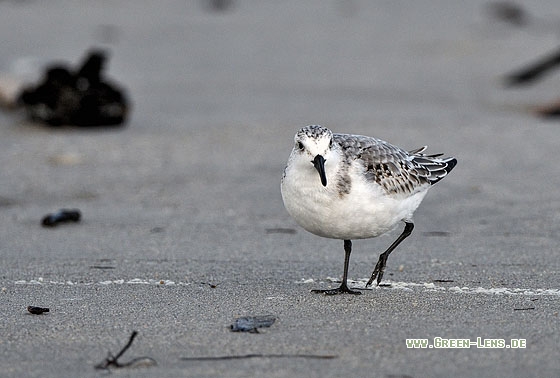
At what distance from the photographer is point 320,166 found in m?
4.60

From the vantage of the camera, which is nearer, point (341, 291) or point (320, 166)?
point (320, 166)

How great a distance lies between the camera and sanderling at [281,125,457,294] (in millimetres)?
4730

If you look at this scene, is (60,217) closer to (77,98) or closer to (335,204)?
(335,204)

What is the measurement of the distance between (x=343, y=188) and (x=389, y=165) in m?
0.51

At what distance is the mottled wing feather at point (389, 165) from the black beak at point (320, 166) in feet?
1.00

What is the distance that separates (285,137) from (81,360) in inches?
221

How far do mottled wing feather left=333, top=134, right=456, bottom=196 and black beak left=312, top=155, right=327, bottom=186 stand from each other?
0.31 m

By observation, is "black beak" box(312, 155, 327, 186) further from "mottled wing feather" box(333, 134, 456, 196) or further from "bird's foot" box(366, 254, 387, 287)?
"bird's foot" box(366, 254, 387, 287)

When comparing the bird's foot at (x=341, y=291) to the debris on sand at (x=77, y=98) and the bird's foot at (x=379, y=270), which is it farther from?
the debris on sand at (x=77, y=98)

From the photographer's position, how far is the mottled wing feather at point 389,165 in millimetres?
5004

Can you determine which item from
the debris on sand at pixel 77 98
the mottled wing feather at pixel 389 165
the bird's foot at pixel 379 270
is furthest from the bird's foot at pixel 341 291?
the debris on sand at pixel 77 98

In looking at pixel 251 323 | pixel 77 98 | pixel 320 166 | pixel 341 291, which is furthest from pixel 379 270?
pixel 77 98

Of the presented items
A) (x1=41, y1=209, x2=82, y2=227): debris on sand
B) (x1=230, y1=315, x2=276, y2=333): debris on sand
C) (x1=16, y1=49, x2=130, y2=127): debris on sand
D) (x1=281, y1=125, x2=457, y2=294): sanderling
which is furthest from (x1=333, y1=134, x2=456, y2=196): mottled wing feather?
(x1=16, y1=49, x2=130, y2=127): debris on sand

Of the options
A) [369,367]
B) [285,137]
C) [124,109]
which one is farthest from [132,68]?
[369,367]
